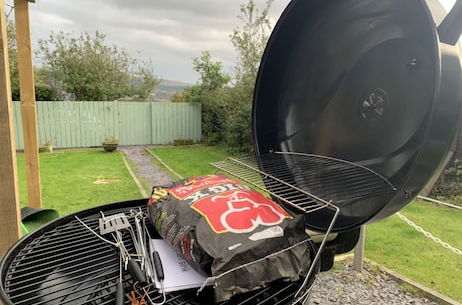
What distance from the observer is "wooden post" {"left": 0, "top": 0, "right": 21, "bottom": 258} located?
1.39m

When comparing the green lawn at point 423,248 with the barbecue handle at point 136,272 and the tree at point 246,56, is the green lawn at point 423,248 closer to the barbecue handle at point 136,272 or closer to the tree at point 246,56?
the barbecue handle at point 136,272

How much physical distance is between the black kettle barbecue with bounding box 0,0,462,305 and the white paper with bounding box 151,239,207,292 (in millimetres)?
37

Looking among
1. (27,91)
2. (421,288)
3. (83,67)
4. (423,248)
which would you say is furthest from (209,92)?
(421,288)

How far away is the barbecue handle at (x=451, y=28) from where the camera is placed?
725mm

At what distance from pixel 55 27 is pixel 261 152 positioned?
450 inches

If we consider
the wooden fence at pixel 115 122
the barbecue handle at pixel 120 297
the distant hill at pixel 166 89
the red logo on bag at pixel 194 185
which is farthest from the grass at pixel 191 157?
the barbecue handle at pixel 120 297

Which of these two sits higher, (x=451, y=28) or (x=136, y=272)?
(x=451, y=28)

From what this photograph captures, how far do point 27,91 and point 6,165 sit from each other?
1.06 metres

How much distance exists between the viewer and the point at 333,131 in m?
1.24

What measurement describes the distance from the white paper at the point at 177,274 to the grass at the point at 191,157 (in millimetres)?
4702

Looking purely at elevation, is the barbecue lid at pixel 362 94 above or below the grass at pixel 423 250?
above

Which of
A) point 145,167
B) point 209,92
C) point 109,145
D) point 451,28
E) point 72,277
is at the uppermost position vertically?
point 209,92

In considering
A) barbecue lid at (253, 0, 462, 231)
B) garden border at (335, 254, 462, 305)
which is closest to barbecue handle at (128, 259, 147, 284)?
barbecue lid at (253, 0, 462, 231)

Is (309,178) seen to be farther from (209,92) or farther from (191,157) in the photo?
(209,92)
